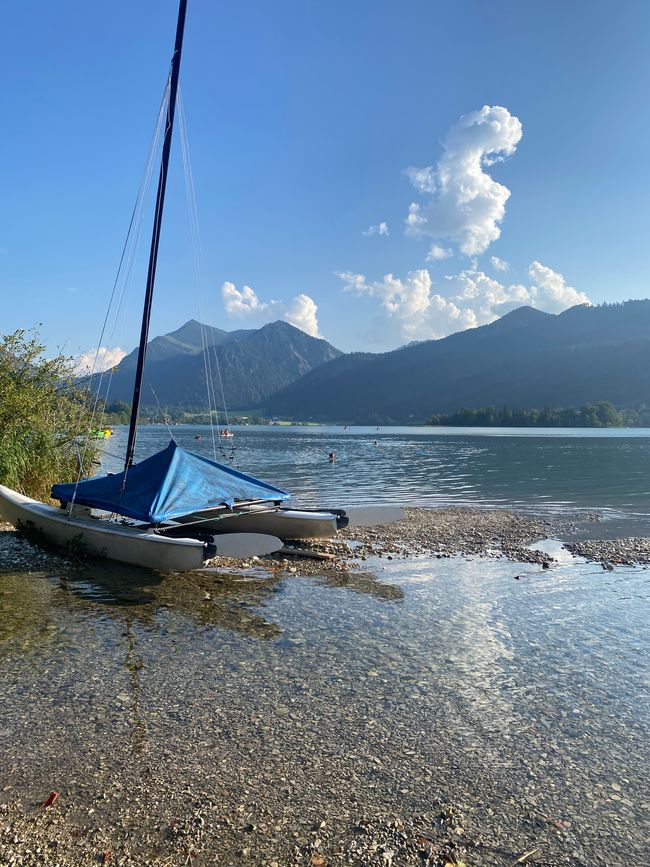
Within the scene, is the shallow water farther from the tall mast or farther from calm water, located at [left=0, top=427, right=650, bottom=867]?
the tall mast

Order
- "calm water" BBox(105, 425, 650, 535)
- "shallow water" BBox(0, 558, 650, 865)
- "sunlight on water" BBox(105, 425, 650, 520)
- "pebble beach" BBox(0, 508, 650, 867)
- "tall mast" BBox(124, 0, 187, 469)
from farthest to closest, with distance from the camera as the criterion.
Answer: "sunlight on water" BBox(105, 425, 650, 520) → "calm water" BBox(105, 425, 650, 535) → "tall mast" BBox(124, 0, 187, 469) → "shallow water" BBox(0, 558, 650, 865) → "pebble beach" BBox(0, 508, 650, 867)

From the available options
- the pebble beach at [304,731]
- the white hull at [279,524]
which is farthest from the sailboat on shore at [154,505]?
the pebble beach at [304,731]

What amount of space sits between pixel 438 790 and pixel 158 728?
346cm

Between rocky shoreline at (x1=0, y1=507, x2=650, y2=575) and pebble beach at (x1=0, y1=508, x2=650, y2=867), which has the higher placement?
pebble beach at (x1=0, y1=508, x2=650, y2=867)

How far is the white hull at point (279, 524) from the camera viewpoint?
18.4m

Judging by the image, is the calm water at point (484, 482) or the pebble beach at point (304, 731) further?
the calm water at point (484, 482)

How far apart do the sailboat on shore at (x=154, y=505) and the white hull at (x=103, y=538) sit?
0.03m

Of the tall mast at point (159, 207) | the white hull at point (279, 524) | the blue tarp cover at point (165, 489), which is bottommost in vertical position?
the white hull at point (279, 524)

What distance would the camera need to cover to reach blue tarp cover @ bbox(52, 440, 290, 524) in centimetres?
1489

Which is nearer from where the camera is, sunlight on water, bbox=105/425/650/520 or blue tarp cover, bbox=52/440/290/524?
blue tarp cover, bbox=52/440/290/524

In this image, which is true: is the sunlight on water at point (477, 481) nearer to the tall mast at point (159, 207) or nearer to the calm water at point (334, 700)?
the tall mast at point (159, 207)

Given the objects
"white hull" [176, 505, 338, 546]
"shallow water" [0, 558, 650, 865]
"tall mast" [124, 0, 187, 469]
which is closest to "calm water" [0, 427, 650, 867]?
"shallow water" [0, 558, 650, 865]

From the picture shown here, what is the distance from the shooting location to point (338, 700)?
7984mm

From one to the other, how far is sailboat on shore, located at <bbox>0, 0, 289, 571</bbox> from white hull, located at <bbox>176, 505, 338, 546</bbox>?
0.47m
